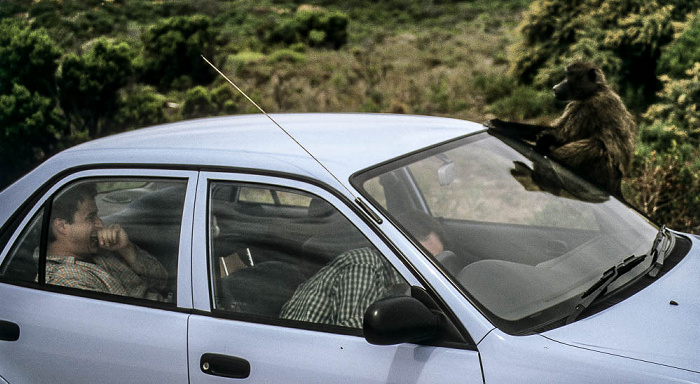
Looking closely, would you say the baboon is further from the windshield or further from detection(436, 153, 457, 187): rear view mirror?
detection(436, 153, 457, 187): rear view mirror

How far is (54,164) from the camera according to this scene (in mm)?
2926

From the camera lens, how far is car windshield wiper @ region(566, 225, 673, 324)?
2240mm

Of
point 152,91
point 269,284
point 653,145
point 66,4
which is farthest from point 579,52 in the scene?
point 66,4

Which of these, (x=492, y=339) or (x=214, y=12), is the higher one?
(x=492, y=339)

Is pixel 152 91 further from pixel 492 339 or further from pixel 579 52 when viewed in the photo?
pixel 492 339

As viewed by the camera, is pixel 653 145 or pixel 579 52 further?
pixel 579 52

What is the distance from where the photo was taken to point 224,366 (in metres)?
2.38

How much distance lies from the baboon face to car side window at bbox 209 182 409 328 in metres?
2.46

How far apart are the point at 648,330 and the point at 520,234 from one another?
3.97 feet

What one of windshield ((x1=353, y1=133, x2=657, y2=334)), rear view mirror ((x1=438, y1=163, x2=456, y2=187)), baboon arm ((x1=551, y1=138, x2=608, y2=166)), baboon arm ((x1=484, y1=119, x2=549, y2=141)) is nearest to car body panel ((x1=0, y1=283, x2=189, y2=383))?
windshield ((x1=353, y1=133, x2=657, y2=334))

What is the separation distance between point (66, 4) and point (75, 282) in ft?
47.3

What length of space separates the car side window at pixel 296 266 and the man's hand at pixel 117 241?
0.46m

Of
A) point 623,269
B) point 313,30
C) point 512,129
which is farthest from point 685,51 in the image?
point 313,30

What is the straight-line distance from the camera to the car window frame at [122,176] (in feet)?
8.33
